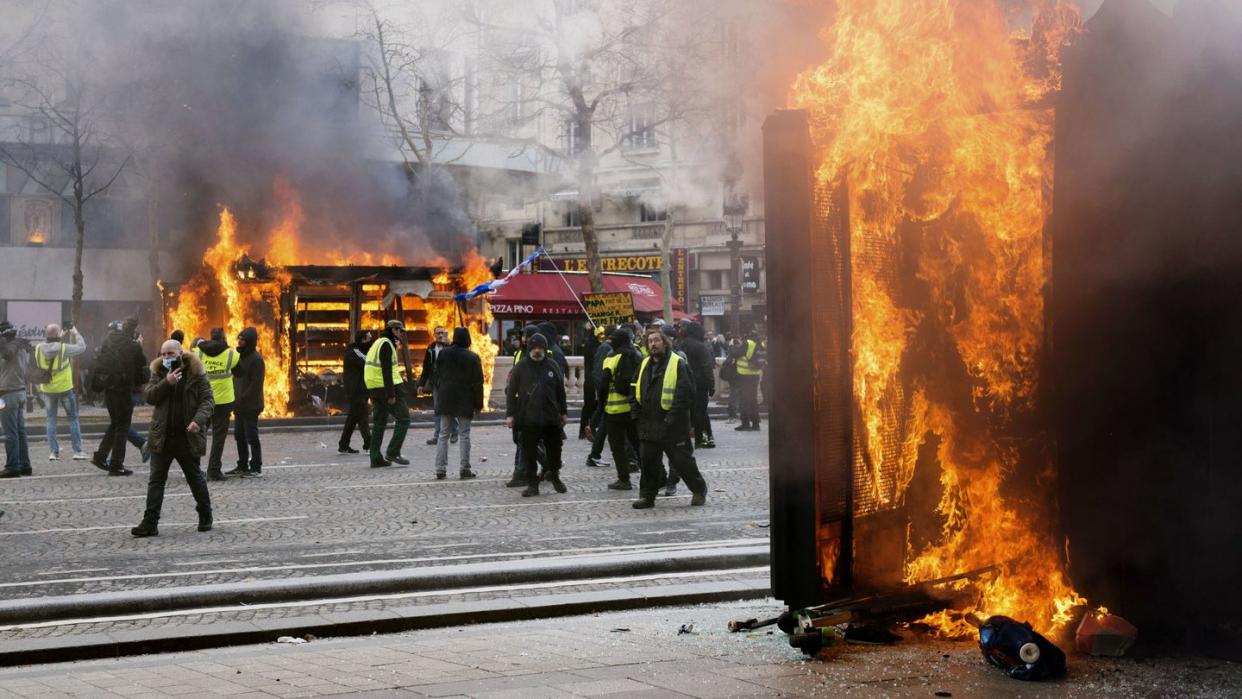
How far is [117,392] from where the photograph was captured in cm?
1513

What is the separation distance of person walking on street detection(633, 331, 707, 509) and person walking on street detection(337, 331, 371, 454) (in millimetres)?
5833

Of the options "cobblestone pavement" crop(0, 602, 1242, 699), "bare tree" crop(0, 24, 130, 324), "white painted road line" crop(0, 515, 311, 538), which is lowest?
"cobblestone pavement" crop(0, 602, 1242, 699)

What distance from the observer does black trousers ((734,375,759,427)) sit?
22.5 metres

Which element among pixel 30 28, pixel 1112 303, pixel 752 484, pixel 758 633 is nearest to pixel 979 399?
pixel 1112 303

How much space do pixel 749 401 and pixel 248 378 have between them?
944cm

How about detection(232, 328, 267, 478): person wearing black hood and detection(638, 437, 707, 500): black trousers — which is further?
detection(232, 328, 267, 478): person wearing black hood

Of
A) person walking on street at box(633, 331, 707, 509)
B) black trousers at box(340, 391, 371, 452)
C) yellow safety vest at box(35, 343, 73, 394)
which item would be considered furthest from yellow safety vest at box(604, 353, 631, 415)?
yellow safety vest at box(35, 343, 73, 394)

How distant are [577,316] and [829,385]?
2502cm

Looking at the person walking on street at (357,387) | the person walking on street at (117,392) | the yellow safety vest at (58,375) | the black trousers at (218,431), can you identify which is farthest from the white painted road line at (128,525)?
the yellow safety vest at (58,375)

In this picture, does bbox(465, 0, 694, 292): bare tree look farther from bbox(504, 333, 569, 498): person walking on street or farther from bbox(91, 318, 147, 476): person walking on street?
bbox(91, 318, 147, 476): person walking on street

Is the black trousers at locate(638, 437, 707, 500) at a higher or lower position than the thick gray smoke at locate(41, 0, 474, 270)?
lower

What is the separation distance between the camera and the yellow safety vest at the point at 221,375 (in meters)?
14.9

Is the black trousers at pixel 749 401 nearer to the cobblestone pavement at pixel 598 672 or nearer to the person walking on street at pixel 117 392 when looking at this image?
the person walking on street at pixel 117 392

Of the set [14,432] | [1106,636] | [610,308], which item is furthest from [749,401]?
[1106,636]
